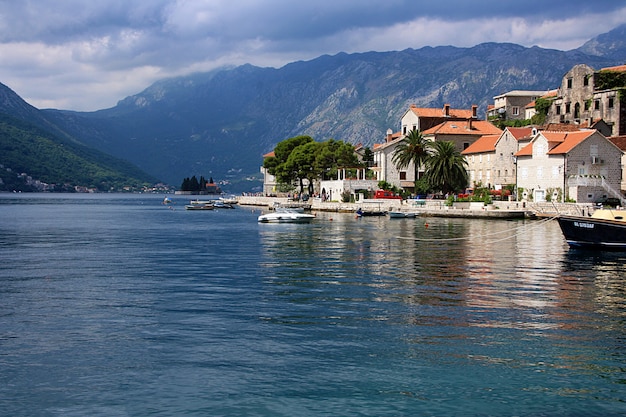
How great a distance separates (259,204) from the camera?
167250 millimetres

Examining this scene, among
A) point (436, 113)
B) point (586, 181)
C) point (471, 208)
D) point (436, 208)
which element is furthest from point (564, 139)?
point (436, 113)

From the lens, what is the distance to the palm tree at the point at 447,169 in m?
103

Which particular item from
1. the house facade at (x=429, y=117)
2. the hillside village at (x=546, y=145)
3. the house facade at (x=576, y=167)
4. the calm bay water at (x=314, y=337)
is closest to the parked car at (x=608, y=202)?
the hillside village at (x=546, y=145)

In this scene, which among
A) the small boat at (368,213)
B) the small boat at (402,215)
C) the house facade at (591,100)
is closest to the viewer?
the small boat at (402,215)

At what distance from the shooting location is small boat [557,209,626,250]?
47.0 m

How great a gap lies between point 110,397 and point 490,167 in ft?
328

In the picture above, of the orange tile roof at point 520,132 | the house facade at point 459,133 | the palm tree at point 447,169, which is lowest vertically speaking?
the palm tree at point 447,169

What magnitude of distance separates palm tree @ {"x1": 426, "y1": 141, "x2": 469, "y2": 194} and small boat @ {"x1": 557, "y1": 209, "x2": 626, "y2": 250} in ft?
179

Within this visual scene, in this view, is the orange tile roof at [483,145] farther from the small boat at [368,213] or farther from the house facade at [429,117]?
the small boat at [368,213]

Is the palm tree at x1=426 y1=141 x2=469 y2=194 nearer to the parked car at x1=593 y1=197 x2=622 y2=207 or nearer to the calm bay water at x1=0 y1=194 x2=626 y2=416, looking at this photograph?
the parked car at x1=593 y1=197 x2=622 y2=207

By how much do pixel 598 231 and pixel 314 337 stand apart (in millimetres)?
34377

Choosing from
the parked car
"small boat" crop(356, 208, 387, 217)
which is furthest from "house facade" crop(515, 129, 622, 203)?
"small boat" crop(356, 208, 387, 217)

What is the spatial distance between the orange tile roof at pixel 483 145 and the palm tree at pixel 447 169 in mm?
6329

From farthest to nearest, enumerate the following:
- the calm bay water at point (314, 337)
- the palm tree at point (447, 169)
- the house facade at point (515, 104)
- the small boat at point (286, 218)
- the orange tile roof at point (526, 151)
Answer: the house facade at point (515, 104) < the palm tree at point (447, 169) < the orange tile roof at point (526, 151) < the small boat at point (286, 218) < the calm bay water at point (314, 337)
